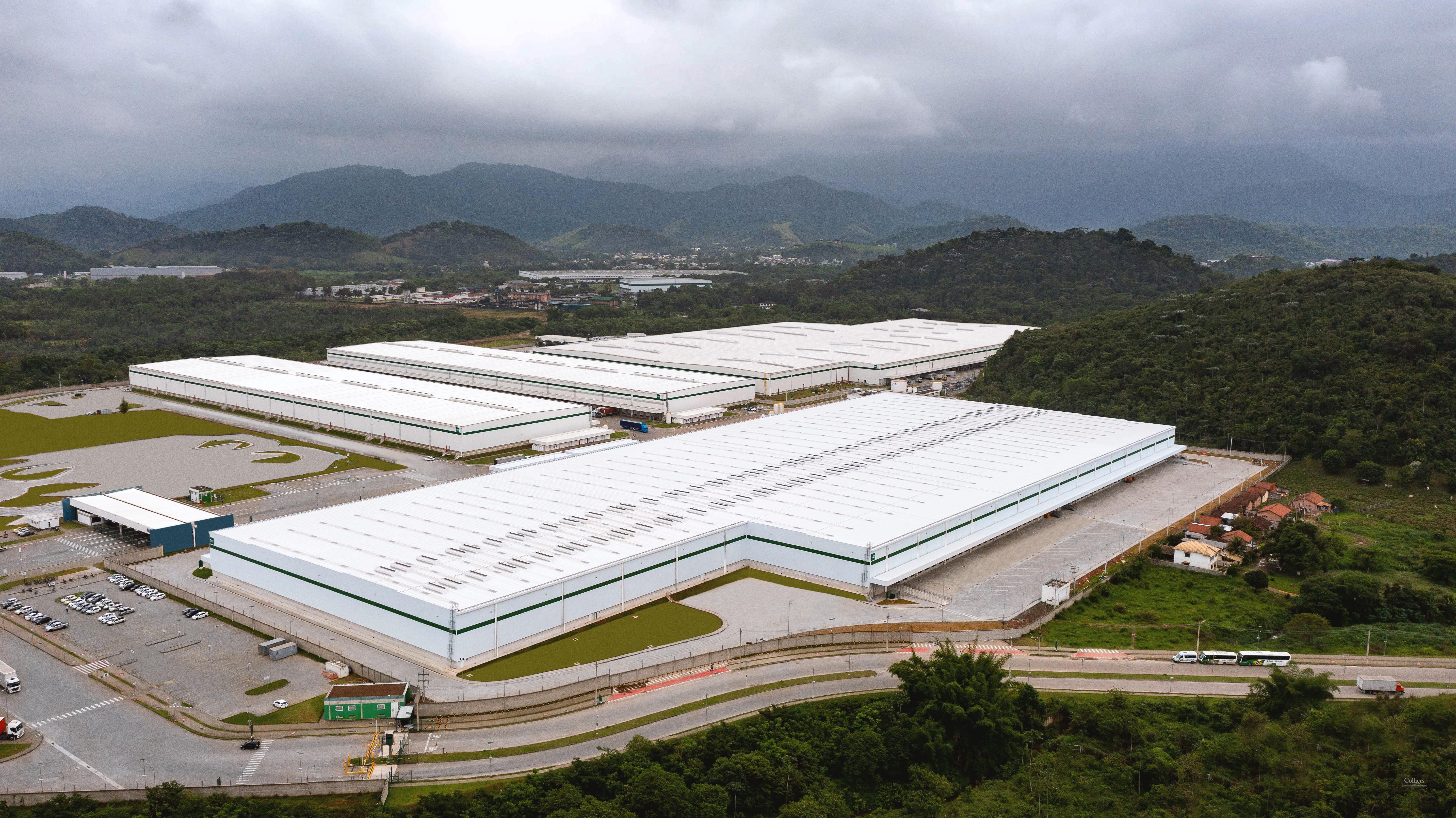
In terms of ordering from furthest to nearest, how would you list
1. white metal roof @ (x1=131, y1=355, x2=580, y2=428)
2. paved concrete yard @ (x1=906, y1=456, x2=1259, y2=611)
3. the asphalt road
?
1. white metal roof @ (x1=131, y1=355, x2=580, y2=428)
2. paved concrete yard @ (x1=906, y1=456, x2=1259, y2=611)
3. the asphalt road

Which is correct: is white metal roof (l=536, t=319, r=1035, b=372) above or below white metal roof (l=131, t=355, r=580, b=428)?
above

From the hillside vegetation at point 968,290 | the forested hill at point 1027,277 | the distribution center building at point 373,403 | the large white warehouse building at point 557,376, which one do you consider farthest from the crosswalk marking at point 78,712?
the forested hill at point 1027,277

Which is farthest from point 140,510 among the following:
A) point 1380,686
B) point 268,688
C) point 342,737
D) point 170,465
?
point 1380,686

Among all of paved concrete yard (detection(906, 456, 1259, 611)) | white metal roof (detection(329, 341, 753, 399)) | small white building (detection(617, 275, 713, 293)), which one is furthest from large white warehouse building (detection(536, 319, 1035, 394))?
small white building (detection(617, 275, 713, 293))

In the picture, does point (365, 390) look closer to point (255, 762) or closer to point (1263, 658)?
point (255, 762)

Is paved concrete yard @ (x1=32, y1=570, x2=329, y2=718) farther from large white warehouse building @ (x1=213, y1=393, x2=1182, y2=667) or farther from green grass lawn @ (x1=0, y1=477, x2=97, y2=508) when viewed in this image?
green grass lawn @ (x1=0, y1=477, x2=97, y2=508)

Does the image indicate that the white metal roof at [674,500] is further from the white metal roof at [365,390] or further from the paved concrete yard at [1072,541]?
the white metal roof at [365,390]
